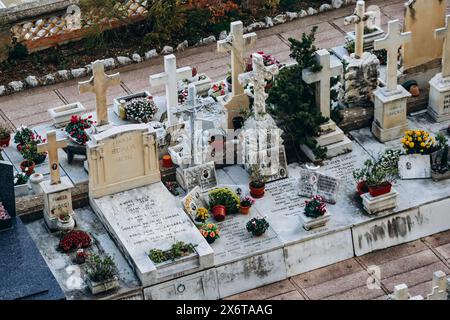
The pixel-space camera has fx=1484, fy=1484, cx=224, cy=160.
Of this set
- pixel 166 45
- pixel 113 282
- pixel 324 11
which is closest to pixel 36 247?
pixel 113 282

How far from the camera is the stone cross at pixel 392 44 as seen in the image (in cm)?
3344

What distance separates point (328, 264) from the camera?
31.6m

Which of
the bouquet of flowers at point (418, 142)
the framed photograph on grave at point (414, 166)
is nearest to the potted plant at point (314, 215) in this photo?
the framed photograph on grave at point (414, 166)

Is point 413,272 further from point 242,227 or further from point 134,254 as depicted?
point 134,254

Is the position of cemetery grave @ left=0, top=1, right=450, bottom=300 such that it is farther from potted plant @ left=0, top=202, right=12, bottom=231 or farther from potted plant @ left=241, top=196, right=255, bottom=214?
potted plant @ left=0, top=202, right=12, bottom=231

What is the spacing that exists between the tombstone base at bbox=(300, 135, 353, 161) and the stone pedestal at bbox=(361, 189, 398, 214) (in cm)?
218

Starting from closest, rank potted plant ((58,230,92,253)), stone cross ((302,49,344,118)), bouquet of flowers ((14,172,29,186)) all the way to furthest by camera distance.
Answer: potted plant ((58,230,92,253)), bouquet of flowers ((14,172,29,186)), stone cross ((302,49,344,118))

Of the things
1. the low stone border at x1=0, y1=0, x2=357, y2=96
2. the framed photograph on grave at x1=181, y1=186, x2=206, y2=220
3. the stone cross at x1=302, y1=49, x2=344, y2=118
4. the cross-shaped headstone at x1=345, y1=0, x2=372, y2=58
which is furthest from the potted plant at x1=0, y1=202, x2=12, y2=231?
the cross-shaped headstone at x1=345, y1=0, x2=372, y2=58

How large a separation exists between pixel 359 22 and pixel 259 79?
3404mm

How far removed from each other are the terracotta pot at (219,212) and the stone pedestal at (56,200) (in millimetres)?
3068

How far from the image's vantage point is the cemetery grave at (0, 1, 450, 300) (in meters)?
30.7

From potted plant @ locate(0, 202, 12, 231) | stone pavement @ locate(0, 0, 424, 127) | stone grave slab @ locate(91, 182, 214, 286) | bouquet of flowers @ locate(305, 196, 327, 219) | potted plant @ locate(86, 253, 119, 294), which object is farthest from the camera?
stone pavement @ locate(0, 0, 424, 127)

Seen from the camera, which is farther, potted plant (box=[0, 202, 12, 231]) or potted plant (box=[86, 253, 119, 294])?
potted plant (box=[0, 202, 12, 231])

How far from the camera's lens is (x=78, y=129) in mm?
33406
